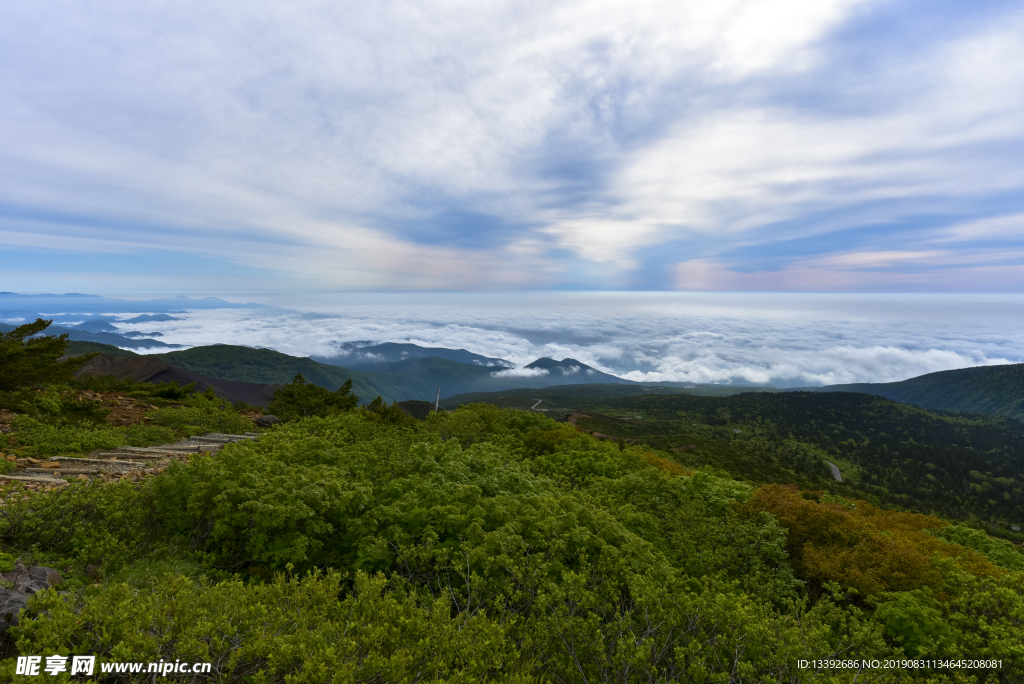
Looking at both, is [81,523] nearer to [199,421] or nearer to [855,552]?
[199,421]

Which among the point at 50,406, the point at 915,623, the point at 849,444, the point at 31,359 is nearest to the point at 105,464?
the point at 50,406

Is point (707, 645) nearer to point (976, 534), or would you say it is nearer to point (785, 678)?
point (785, 678)

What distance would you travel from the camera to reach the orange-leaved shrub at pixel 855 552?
39.5 feet

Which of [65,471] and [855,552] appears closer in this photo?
[855,552]

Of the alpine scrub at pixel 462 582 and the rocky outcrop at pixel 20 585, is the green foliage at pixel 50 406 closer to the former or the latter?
the alpine scrub at pixel 462 582

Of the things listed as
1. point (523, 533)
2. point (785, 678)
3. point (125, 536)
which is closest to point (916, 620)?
point (785, 678)

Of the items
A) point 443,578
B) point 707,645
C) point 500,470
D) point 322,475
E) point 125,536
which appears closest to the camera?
point 707,645

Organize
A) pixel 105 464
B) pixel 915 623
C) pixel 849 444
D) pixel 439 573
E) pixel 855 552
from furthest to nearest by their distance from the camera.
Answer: pixel 849 444
pixel 105 464
pixel 855 552
pixel 439 573
pixel 915 623

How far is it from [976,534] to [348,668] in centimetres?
3085

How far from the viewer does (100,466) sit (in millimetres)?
15188

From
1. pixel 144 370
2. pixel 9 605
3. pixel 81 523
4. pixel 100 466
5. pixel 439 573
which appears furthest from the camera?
pixel 144 370

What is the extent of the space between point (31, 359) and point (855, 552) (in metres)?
36.8

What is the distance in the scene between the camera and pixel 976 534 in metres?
20.6

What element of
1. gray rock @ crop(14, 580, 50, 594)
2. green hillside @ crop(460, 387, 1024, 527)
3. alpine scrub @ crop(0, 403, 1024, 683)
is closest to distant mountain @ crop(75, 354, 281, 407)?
alpine scrub @ crop(0, 403, 1024, 683)
